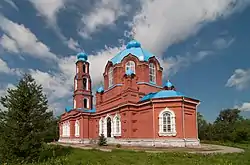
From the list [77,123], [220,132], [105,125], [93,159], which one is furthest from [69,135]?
[93,159]

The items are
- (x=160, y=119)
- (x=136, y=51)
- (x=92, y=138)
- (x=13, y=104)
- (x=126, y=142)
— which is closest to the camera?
(x=13, y=104)

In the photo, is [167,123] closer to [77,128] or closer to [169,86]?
[169,86]

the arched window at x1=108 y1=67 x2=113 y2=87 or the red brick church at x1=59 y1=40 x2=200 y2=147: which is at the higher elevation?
the arched window at x1=108 y1=67 x2=113 y2=87

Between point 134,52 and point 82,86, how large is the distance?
13977 mm

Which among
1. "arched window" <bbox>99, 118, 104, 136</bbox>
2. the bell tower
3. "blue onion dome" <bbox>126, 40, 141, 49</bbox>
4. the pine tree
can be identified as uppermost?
"blue onion dome" <bbox>126, 40, 141, 49</bbox>

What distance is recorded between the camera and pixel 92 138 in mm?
31859

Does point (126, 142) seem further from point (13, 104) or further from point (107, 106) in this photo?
point (13, 104)

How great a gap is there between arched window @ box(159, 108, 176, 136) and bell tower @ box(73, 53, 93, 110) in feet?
64.9

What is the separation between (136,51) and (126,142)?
11102mm

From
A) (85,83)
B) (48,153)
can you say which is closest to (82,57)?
(85,83)

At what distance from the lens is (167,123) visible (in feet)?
68.1

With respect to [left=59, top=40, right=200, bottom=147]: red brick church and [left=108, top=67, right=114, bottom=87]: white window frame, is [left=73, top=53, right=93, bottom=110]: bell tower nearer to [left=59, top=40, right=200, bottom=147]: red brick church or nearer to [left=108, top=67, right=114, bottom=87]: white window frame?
[left=59, top=40, right=200, bottom=147]: red brick church

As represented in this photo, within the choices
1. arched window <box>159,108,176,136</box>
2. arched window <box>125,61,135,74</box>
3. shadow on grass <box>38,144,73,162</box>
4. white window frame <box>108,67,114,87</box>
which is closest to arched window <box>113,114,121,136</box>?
white window frame <box>108,67,114,87</box>

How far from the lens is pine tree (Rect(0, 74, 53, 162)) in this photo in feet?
33.3
